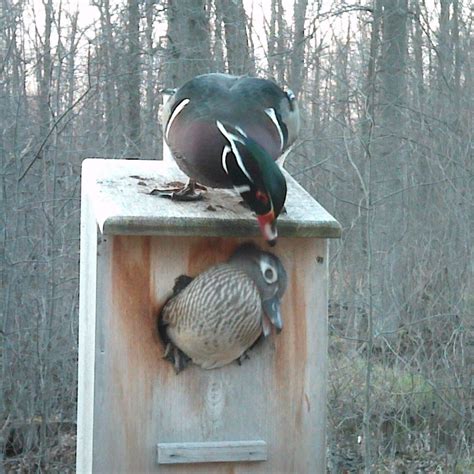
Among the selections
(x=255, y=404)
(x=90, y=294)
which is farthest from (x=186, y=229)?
(x=255, y=404)

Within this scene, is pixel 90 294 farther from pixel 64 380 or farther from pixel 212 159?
pixel 64 380

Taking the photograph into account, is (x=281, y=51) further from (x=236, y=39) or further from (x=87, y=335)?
(x=87, y=335)

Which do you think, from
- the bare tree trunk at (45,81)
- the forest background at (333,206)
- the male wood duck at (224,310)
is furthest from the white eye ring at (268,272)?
the bare tree trunk at (45,81)

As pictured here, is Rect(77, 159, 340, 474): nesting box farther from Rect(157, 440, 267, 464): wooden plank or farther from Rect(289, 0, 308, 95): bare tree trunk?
Rect(289, 0, 308, 95): bare tree trunk

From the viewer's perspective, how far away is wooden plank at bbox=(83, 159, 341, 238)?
5.94ft

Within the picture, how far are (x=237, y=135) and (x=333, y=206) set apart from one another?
3.51 metres

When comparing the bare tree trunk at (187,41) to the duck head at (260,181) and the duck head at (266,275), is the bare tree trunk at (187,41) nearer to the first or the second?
the duck head at (266,275)

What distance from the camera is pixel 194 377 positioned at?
6.31ft

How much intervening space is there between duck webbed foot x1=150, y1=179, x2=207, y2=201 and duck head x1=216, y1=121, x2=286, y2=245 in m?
0.28

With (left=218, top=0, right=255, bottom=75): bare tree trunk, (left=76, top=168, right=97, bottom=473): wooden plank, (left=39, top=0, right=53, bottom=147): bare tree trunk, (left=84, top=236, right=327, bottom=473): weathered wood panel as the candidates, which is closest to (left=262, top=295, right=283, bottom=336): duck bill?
(left=84, top=236, right=327, bottom=473): weathered wood panel

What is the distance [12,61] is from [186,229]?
10.3 ft

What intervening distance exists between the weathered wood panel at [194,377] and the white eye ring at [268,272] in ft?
0.24

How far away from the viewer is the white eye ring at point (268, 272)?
189 cm

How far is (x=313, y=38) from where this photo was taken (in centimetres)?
596
